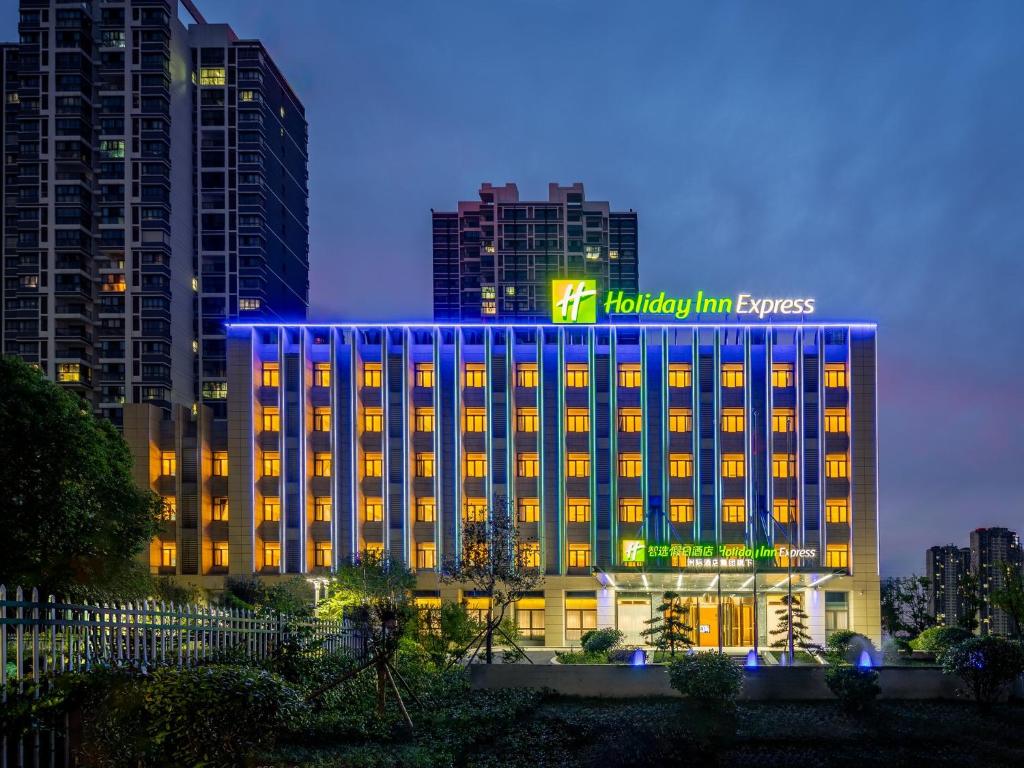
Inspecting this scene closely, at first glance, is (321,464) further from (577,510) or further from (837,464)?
(837,464)

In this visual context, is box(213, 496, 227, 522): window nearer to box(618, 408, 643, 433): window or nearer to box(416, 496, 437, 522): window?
box(416, 496, 437, 522): window

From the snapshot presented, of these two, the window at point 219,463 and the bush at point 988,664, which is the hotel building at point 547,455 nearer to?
the window at point 219,463

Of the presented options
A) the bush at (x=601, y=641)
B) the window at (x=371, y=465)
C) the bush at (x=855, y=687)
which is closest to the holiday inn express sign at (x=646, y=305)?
the window at (x=371, y=465)

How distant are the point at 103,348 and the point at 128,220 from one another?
41.0 feet

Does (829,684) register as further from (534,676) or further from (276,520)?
(276,520)

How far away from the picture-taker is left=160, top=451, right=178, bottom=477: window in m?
56.6

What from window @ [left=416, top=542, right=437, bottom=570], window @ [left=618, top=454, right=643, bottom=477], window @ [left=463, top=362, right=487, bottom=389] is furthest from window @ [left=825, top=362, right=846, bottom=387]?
window @ [left=416, top=542, right=437, bottom=570]

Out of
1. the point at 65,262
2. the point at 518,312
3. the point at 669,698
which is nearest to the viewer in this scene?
the point at 669,698

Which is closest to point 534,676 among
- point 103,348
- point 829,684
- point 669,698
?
point 669,698

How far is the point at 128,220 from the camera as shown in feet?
273

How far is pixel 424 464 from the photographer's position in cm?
5609

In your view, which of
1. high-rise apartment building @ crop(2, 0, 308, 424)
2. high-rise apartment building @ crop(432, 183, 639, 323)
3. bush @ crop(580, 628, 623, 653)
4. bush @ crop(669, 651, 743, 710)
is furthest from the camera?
high-rise apartment building @ crop(432, 183, 639, 323)

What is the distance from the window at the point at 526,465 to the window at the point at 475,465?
2.23 metres

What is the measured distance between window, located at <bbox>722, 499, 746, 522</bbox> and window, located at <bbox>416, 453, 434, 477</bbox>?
61.5 ft
